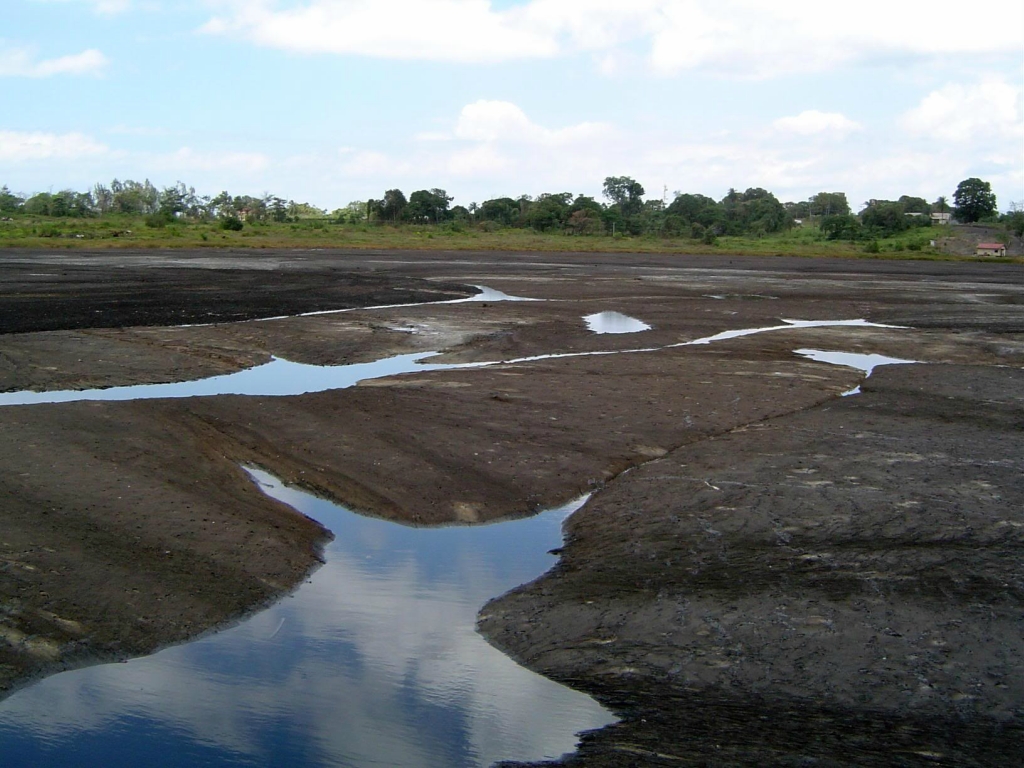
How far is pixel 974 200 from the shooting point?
107 metres

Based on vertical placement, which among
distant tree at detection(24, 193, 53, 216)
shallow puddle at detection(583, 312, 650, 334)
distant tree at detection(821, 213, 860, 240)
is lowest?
shallow puddle at detection(583, 312, 650, 334)

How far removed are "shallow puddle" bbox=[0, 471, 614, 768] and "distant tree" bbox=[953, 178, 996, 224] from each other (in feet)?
365

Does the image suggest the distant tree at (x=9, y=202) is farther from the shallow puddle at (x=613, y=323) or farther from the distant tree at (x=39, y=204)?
the shallow puddle at (x=613, y=323)

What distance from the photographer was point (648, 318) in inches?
1067

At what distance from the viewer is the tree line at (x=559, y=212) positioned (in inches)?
3939

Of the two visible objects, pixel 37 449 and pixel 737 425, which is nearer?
pixel 37 449

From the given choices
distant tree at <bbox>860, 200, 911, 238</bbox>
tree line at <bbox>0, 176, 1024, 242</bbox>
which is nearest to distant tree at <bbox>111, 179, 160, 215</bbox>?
tree line at <bbox>0, 176, 1024, 242</bbox>

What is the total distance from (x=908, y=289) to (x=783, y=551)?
113 feet

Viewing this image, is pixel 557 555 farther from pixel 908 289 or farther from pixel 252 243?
pixel 252 243

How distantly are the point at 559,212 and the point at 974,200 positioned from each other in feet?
140

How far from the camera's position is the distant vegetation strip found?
7781cm

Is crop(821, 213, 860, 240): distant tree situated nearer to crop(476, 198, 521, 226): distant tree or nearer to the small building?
the small building

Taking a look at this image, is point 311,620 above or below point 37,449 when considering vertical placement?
below

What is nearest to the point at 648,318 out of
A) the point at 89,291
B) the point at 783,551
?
the point at 89,291
